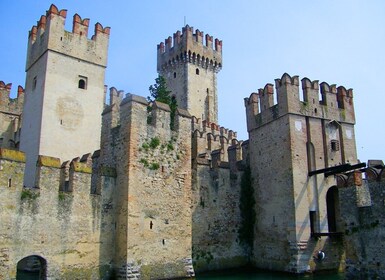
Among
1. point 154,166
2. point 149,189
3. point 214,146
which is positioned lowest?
point 149,189

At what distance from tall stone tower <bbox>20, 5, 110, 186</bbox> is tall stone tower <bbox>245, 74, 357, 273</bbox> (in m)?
9.67

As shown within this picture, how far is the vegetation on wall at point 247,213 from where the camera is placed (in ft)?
73.9

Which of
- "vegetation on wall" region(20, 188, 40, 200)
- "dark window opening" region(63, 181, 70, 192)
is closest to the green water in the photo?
"dark window opening" region(63, 181, 70, 192)

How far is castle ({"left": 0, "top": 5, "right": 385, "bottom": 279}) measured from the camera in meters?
14.2

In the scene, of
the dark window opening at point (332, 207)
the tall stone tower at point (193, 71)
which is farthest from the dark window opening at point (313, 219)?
the tall stone tower at point (193, 71)

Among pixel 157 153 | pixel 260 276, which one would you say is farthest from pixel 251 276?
pixel 157 153

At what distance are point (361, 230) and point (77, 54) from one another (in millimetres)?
17574

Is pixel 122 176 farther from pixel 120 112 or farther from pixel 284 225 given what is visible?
pixel 284 225

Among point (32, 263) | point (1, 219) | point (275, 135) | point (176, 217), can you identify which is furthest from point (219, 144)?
point (1, 219)

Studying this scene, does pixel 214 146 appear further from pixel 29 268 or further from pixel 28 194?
pixel 28 194

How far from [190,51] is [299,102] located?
976 inches

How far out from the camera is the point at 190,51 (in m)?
44.2

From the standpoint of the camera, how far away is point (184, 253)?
17391mm

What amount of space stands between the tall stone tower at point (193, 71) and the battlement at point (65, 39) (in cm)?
1879
